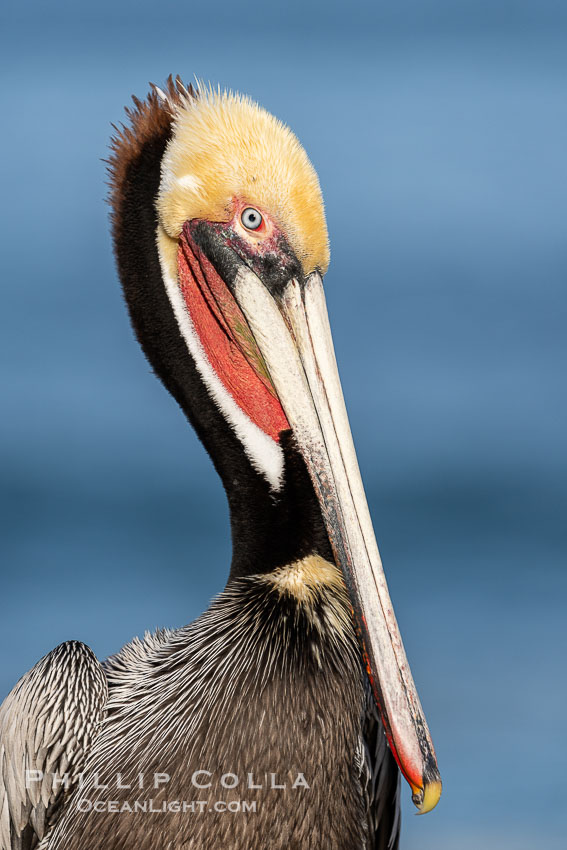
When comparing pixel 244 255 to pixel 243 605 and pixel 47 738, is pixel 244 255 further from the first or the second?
pixel 47 738

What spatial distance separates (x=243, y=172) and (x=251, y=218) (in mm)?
114

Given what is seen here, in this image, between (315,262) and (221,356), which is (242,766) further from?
(315,262)

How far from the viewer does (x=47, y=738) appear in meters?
2.55

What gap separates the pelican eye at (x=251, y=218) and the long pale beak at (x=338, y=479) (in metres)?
0.12

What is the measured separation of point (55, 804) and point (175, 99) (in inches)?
74.1

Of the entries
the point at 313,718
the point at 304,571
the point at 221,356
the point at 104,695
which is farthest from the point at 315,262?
the point at 104,695

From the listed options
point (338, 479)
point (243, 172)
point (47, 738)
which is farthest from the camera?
point (47, 738)

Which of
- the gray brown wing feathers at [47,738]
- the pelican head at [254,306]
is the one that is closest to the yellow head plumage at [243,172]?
the pelican head at [254,306]

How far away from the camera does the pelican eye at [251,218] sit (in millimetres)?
2439

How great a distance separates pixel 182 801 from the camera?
2.33 meters

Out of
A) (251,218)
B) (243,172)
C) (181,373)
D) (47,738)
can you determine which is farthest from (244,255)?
(47,738)

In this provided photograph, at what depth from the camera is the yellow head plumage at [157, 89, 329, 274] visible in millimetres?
2406

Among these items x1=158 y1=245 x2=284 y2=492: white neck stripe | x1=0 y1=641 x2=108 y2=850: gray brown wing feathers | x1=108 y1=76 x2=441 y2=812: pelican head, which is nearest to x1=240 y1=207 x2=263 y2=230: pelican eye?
x1=108 y1=76 x2=441 y2=812: pelican head

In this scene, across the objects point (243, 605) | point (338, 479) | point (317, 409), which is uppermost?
point (317, 409)
